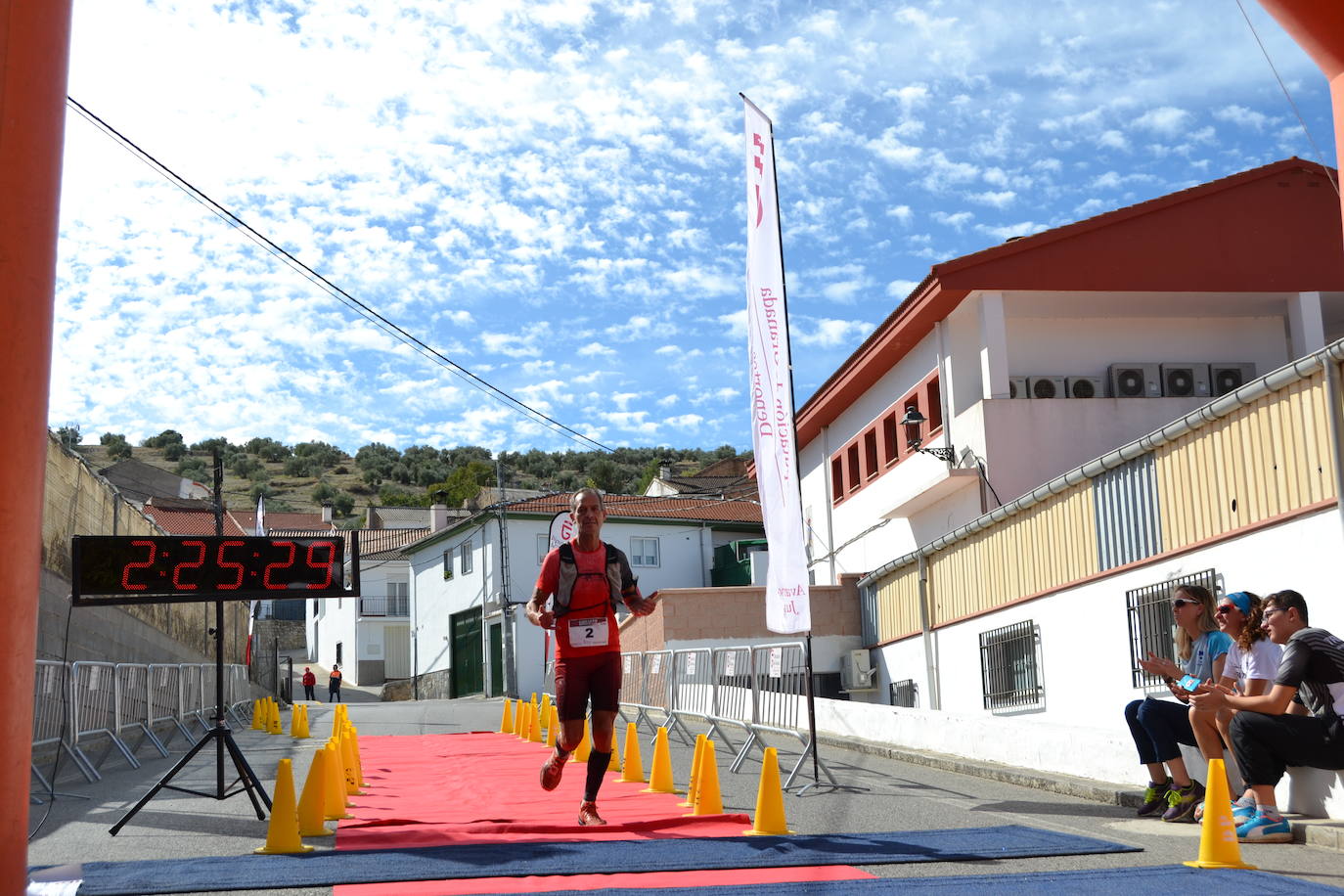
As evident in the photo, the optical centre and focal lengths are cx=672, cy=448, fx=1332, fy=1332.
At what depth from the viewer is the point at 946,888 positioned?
5.97 meters

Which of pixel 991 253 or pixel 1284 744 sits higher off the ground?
pixel 991 253

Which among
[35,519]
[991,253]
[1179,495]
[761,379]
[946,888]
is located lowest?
[946,888]

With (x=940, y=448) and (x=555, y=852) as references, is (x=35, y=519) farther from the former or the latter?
(x=940, y=448)

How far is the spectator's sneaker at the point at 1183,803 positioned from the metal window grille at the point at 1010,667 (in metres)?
9.00

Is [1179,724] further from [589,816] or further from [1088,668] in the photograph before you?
[1088,668]

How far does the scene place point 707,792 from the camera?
891 cm

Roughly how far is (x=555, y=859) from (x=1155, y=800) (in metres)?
4.85

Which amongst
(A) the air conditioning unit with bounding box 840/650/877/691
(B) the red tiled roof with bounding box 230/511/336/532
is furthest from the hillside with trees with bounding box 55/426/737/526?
(A) the air conditioning unit with bounding box 840/650/877/691

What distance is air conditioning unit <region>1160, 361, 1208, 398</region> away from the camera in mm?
23047

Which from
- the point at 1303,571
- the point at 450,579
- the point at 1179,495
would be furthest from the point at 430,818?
the point at 450,579

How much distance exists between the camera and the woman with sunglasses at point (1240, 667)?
8.28 m

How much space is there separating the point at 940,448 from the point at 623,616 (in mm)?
13612

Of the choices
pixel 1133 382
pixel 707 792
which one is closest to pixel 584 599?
pixel 707 792

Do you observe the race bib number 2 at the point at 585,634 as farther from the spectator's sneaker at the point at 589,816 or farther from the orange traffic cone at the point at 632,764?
the orange traffic cone at the point at 632,764
